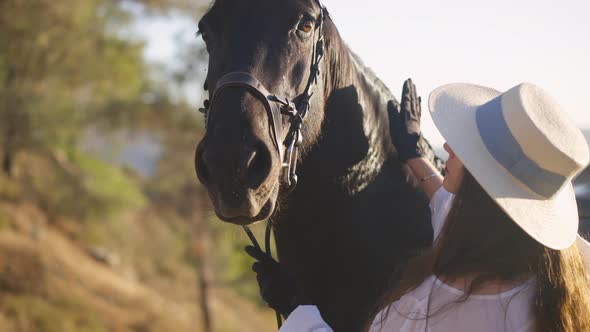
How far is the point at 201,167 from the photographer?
81.9 inches

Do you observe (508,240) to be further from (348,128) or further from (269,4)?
(269,4)

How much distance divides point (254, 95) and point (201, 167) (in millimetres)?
341

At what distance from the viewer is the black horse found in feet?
7.88

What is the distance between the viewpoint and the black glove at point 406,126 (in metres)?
2.78

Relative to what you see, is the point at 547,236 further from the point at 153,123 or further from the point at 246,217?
the point at 153,123

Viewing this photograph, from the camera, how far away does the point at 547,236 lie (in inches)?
70.0

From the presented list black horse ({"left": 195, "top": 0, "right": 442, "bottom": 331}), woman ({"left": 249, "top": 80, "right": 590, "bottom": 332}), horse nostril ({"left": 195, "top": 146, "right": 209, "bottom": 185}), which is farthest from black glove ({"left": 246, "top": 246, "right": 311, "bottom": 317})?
horse nostril ({"left": 195, "top": 146, "right": 209, "bottom": 185})

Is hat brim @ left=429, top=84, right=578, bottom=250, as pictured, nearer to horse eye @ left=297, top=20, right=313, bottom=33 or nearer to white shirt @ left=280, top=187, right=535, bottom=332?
white shirt @ left=280, top=187, right=535, bottom=332

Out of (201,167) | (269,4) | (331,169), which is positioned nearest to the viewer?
(201,167)

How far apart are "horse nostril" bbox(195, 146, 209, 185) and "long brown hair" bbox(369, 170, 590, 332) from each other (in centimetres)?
75

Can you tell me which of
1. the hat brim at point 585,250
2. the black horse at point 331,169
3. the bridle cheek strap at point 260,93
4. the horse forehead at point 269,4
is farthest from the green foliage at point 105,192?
the hat brim at point 585,250

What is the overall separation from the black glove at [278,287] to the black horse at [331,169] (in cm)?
24

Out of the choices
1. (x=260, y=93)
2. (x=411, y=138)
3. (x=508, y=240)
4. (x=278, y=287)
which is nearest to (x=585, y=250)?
(x=508, y=240)

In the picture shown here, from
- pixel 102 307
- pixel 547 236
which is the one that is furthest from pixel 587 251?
pixel 102 307
